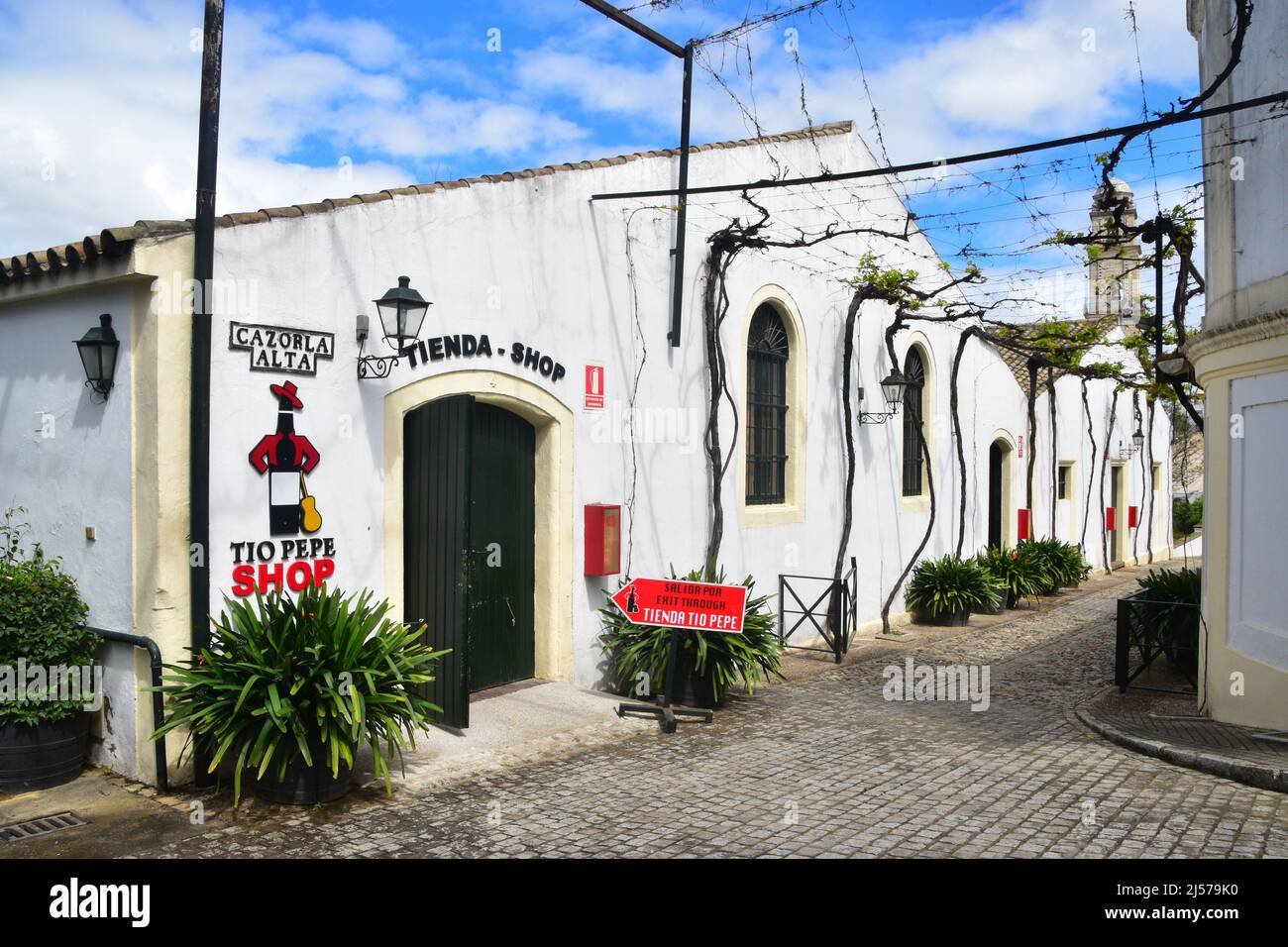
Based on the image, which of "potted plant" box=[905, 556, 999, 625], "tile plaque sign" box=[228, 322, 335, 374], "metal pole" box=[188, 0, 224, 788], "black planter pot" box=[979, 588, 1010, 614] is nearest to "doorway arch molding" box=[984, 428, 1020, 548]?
"black planter pot" box=[979, 588, 1010, 614]

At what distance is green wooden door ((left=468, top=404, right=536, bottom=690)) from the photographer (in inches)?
313

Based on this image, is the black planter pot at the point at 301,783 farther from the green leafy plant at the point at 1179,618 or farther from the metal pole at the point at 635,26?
the green leafy plant at the point at 1179,618

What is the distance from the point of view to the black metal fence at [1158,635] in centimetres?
947

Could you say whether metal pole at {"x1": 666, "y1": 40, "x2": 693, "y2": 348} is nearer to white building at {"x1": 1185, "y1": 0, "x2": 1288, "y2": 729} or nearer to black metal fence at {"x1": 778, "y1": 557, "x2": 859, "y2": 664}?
black metal fence at {"x1": 778, "y1": 557, "x2": 859, "y2": 664}

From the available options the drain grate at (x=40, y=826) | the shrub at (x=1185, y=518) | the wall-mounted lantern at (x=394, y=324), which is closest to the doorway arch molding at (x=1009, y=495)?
the wall-mounted lantern at (x=394, y=324)

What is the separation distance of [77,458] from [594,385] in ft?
13.4

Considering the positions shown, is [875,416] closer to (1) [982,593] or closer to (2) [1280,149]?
(1) [982,593]

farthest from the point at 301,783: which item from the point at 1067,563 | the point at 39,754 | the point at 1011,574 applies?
the point at 1067,563

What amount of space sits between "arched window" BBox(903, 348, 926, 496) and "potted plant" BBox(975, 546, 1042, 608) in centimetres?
196

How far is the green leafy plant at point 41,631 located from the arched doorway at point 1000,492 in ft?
52.6

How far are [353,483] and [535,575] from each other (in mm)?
2256

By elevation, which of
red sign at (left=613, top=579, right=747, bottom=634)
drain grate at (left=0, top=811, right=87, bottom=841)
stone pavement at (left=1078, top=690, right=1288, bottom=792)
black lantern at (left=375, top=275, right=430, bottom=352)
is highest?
black lantern at (left=375, top=275, right=430, bottom=352)

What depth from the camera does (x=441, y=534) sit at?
7.14 metres

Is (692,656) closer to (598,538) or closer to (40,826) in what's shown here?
(598,538)
